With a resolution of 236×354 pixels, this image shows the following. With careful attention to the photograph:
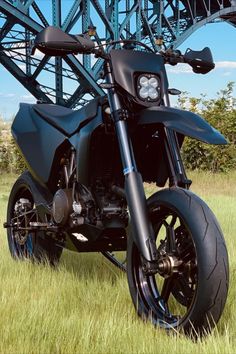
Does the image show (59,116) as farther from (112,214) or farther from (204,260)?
(204,260)

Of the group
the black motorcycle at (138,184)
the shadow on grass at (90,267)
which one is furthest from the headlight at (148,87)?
the shadow on grass at (90,267)

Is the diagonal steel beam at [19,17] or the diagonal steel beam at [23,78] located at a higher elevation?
the diagonal steel beam at [19,17]

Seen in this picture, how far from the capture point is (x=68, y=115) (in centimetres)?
385

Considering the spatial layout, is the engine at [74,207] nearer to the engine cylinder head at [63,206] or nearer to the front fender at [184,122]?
the engine cylinder head at [63,206]

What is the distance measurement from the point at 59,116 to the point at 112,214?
2.74ft

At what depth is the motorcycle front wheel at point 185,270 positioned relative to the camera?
266cm

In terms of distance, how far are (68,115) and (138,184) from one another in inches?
39.5

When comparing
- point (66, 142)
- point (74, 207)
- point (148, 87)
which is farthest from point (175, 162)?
point (66, 142)

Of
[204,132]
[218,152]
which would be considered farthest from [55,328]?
[218,152]

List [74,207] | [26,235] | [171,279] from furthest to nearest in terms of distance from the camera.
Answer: [26,235] → [74,207] → [171,279]

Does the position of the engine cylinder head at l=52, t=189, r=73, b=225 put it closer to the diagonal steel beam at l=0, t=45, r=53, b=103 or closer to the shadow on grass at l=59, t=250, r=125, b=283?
the shadow on grass at l=59, t=250, r=125, b=283

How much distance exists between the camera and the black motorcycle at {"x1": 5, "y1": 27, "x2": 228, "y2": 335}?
2738 mm

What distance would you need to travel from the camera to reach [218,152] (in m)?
14.0

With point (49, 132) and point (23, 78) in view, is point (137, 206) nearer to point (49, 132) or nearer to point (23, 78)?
point (49, 132)
